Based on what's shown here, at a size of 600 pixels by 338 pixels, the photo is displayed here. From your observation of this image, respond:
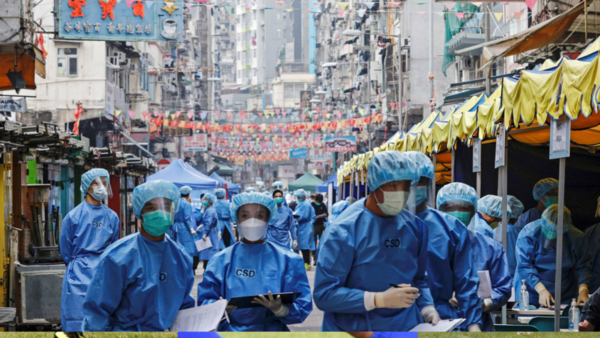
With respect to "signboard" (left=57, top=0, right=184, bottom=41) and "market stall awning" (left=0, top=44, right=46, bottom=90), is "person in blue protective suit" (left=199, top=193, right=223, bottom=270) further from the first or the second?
"market stall awning" (left=0, top=44, right=46, bottom=90)

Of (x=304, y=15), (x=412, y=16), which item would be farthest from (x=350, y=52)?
(x=304, y=15)

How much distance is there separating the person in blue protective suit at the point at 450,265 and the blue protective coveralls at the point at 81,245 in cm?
407

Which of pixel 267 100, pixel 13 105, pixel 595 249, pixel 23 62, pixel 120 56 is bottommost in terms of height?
pixel 595 249

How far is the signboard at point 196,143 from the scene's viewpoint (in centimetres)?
6525

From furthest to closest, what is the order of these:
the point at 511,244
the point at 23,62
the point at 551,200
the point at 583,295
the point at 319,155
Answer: the point at 319,155 → the point at 23,62 → the point at 551,200 → the point at 511,244 → the point at 583,295

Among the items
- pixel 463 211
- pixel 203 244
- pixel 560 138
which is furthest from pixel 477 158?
pixel 203 244

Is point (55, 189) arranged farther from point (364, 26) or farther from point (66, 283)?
point (364, 26)

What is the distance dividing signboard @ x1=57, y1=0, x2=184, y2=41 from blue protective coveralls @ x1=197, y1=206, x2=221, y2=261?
12.7ft

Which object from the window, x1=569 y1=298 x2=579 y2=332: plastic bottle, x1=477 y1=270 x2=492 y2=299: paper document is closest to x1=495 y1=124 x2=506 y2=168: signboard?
x1=569 y1=298 x2=579 y2=332: plastic bottle

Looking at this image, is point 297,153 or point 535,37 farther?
point 297,153

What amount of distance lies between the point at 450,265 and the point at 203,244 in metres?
14.1

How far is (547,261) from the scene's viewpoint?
31.1 ft

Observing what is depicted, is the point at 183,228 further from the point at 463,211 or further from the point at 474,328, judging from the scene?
the point at 474,328

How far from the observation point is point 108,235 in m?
9.48
